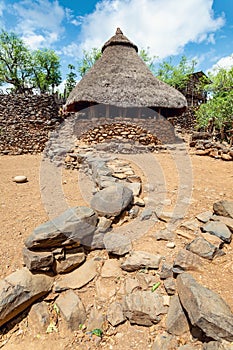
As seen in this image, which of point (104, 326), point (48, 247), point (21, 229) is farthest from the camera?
point (21, 229)

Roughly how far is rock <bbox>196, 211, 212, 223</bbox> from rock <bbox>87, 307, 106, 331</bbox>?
1.77 meters

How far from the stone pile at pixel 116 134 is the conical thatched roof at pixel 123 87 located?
3.52ft

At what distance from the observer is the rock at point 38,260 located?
7.13 feet

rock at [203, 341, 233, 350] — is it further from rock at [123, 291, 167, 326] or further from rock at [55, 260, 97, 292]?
rock at [55, 260, 97, 292]

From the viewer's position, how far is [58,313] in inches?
78.1

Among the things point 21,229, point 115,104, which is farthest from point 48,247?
point 115,104

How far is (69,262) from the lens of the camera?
2375 millimetres

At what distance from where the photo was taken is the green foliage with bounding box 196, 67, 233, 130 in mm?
10406

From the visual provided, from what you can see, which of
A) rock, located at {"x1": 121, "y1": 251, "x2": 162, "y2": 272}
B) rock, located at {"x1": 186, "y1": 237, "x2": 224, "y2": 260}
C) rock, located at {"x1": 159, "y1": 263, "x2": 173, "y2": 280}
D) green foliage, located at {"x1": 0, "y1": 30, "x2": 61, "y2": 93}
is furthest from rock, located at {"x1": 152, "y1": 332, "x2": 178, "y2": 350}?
green foliage, located at {"x1": 0, "y1": 30, "x2": 61, "y2": 93}

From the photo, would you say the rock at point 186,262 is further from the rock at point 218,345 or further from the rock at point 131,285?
the rock at point 218,345

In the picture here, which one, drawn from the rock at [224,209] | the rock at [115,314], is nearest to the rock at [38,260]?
the rock at [115,314]

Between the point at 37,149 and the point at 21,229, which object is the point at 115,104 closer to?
the point at 37,149

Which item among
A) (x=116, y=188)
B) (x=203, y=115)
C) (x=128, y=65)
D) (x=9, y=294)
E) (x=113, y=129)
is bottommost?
(x=9, y=294)

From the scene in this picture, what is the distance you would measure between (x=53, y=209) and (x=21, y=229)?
0.69 metres
